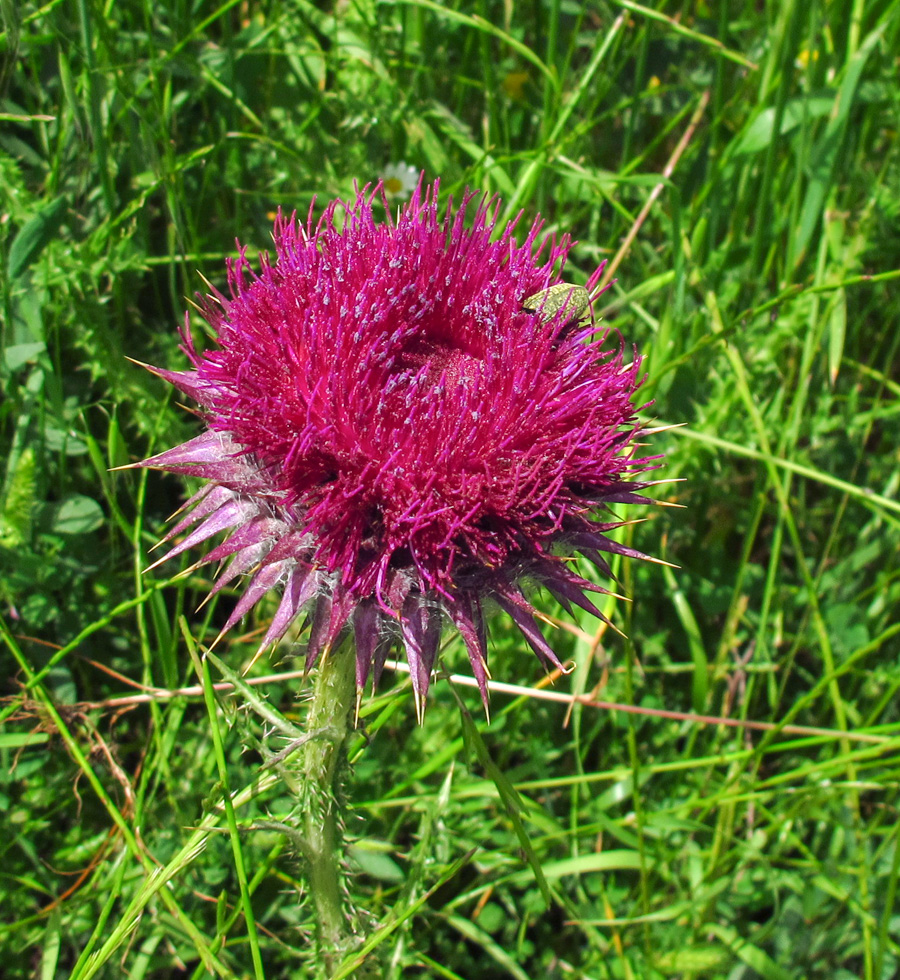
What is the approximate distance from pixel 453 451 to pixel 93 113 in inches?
60.8

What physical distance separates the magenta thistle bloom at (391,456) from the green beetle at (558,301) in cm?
2

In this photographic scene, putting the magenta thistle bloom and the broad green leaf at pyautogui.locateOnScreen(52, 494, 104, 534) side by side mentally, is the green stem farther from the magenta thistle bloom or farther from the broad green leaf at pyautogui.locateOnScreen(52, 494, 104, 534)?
the broad green leaf at pyautogui.locateOnScreen(52, 494, 104, 534)

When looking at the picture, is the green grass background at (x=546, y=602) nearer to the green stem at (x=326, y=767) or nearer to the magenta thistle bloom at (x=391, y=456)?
the green stem at (x=326, y=767)

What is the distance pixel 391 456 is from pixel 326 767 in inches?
29.1

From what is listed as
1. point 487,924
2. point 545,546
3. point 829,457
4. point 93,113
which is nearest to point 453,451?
point 545,546

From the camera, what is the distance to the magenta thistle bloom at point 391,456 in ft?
5.77

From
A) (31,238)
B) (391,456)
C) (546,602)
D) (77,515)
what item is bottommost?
(546,602)

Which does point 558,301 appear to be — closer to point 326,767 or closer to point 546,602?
point 546,602

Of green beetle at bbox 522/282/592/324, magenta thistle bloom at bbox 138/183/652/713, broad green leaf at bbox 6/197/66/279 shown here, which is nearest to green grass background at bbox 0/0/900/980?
broad green leaf at bbox 6/197/66/279

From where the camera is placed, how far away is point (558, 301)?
205cm

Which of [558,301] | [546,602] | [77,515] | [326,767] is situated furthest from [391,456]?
[77,515]

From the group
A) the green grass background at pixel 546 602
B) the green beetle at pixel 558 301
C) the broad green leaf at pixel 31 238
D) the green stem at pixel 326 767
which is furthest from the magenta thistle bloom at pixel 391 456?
the broad green leaf at pixel 31 238

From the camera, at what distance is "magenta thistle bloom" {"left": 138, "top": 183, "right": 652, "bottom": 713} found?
176 cm

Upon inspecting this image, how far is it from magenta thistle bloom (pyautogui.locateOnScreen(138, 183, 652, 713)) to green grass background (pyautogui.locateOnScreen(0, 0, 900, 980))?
36 centimetres
